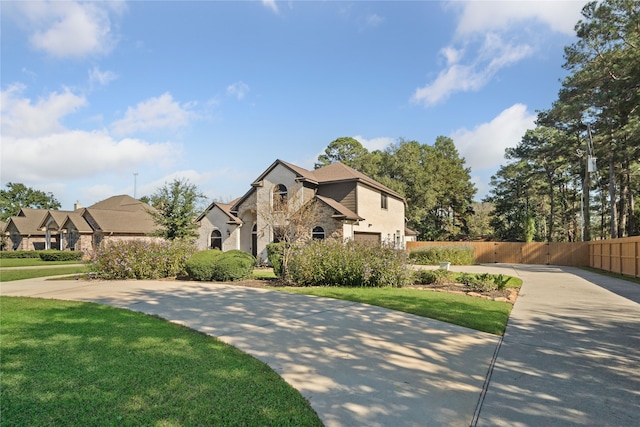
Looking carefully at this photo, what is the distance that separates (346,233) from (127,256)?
11864mm

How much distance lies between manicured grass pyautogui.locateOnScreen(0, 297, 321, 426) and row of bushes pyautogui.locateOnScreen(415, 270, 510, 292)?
9.46 m

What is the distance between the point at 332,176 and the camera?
2503 cm

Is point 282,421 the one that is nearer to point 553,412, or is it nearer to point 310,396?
point 310,396

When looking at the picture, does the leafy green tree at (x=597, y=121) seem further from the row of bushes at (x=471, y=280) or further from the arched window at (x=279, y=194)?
the arched window at (x=279, y=194)

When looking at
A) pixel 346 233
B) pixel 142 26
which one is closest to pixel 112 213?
pixel 346 233

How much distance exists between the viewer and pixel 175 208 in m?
17.5

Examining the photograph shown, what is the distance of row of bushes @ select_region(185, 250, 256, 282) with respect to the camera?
14062 mm

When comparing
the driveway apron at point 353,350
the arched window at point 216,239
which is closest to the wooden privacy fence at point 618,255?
the driveway apron at point 353,350

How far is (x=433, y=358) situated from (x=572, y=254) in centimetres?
2853

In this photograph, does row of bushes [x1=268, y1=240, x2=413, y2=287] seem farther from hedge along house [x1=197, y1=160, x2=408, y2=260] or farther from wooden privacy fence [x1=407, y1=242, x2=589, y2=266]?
wooden privacy fence [x1=407, y1=242, x2=589, y2=266]

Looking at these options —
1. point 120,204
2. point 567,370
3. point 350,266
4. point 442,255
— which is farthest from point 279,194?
point 120,204

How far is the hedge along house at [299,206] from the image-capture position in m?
21.8

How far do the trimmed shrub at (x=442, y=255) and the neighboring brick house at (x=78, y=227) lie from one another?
22056 millimetres

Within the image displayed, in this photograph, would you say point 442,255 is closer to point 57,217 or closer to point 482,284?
point 482,284
